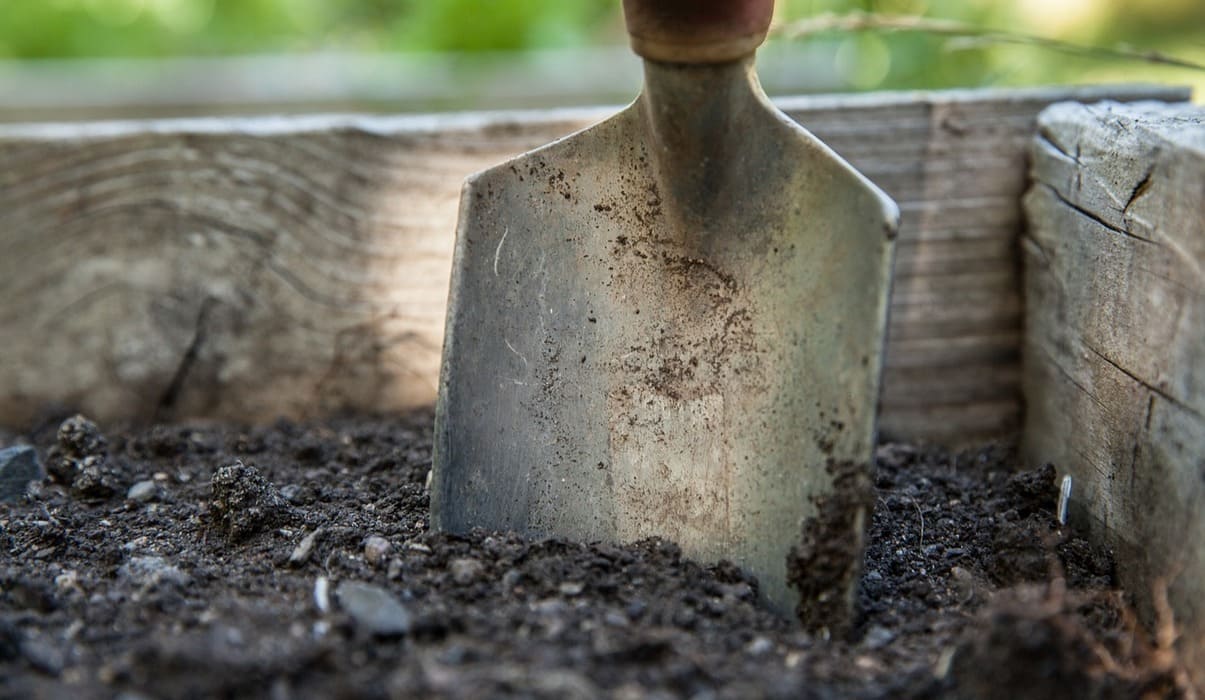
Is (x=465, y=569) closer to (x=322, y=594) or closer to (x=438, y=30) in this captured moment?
(x=322, y=594)

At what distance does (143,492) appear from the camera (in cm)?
175

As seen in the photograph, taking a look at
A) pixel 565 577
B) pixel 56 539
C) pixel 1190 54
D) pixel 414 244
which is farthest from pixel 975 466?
pixel 1190 54

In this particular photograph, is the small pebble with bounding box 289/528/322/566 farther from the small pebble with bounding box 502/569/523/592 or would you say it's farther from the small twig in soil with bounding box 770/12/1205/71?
the small twig in soil with bounding box 770/12/1205/71

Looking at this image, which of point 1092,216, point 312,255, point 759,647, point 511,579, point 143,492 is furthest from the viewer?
point 312,255

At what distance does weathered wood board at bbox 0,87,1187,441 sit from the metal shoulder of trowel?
51cm

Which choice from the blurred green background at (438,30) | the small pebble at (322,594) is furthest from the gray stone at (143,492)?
the blurred green background at (438,30)

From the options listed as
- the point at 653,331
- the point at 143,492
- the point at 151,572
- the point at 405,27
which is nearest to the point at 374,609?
the point at 151,572

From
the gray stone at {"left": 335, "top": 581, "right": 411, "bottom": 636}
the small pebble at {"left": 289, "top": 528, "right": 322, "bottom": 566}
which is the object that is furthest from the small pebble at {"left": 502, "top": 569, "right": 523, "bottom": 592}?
the small pebble at {"left": 289, "top": 528, "right": 322, "bottom": 566}

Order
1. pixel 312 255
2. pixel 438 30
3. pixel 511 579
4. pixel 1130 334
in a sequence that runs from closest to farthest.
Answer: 1. pixel 511 579
2. pixel 1130 334
3. pixel 312 255
4. pixel 438 30

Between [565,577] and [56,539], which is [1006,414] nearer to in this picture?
[565,577]

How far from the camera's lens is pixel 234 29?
443 centimetres

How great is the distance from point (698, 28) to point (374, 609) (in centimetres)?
74

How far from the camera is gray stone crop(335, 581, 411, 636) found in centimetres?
126

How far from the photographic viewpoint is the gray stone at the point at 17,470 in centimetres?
175
